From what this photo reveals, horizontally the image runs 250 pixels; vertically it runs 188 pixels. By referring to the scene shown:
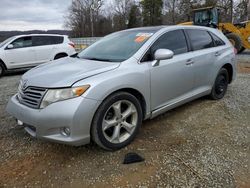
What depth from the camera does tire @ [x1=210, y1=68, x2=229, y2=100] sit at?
5.05 metres

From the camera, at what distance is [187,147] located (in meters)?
3.32

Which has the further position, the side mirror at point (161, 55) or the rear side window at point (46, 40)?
the rear side window at point (46, 40)

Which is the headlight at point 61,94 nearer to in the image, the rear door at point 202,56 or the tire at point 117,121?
the tire at point 117,121

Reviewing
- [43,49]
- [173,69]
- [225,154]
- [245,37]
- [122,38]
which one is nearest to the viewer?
[225,154]

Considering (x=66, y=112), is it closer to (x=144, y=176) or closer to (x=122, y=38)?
(x=144, y=176)

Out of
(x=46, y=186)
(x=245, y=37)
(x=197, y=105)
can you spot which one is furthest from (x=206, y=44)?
(x=245, y=37)

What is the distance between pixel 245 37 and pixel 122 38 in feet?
40.4

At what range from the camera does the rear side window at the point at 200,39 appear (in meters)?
4.46

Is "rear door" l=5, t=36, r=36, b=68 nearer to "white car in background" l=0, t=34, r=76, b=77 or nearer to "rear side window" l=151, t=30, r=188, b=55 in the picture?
"white car in background" l=0, t=34, r=76, b=77

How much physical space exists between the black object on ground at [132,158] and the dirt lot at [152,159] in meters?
0.06

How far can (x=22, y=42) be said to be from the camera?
1019 centimetres

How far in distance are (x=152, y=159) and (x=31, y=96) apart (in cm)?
161

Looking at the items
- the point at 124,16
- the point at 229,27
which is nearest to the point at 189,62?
the point at 229,27

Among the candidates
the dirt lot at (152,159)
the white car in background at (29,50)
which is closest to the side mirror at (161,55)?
the dirt lot at (152,159)
